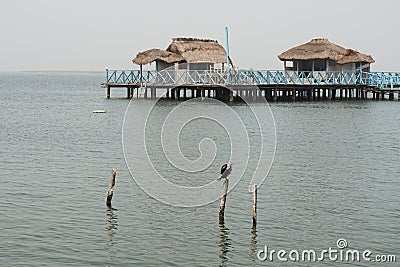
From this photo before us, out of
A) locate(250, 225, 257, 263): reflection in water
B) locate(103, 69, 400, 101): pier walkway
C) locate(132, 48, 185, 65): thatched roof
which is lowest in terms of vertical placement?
locate(250, 225, 257, 263): reflection in water

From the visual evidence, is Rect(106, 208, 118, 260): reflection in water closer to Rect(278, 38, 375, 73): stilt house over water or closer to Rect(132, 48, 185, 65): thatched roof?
Rect(132, 48, 185, 65): thatched roof

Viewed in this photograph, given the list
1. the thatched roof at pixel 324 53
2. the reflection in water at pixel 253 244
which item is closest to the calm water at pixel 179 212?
the reflection in water at pixel 253 244

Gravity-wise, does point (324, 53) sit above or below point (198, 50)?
below

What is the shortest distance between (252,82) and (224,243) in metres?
43.4

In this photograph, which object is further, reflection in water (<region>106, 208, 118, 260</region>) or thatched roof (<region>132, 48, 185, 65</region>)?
thatched roof (<region>132, 48, 185, 65</region>)

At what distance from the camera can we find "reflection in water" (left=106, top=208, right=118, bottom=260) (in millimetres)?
15820

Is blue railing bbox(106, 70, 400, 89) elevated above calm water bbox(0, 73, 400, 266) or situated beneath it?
elevated above

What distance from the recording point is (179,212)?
19125 mm

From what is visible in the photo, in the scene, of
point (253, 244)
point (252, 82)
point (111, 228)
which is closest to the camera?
point (253, 244)

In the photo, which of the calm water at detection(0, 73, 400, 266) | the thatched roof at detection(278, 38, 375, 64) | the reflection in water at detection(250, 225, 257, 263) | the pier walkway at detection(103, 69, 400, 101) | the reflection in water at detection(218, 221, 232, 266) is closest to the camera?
the reflection in water at detection(218, 221, 232, 266)

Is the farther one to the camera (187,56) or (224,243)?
(187,56)

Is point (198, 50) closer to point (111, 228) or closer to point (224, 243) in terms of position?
point (111, 228)

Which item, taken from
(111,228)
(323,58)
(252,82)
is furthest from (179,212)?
(323,58)

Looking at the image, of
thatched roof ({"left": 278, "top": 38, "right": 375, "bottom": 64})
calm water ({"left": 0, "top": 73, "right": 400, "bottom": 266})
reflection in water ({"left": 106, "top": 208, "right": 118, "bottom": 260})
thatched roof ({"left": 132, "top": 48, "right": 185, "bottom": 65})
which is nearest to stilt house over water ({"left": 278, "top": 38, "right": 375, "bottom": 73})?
thatched roof ({"left": 278, "top": 38, "right": 375, "bottom": 64})
